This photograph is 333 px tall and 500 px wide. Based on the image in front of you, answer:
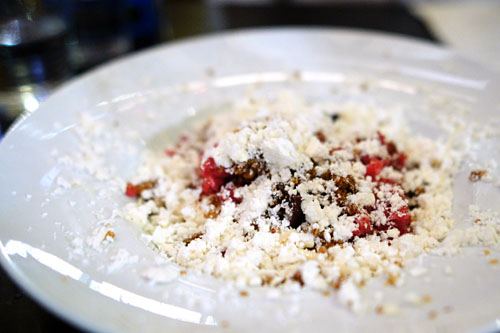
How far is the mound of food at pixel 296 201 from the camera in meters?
0.81

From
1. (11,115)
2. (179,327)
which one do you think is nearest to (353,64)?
(179,327)

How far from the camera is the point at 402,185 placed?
1054mm

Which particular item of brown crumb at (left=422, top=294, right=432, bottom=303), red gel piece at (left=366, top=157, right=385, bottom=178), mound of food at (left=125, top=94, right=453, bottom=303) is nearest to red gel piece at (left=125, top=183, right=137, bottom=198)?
mound of food at (left=125, top=94, right=453, bottom=303)

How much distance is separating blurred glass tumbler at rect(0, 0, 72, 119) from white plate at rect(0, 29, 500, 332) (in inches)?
17.8


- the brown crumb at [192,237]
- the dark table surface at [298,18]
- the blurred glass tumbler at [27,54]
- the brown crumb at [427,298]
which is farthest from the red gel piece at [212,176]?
the dark table surface at [298,18]

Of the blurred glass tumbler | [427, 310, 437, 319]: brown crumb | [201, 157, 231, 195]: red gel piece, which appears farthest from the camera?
the blurred glass tumbler

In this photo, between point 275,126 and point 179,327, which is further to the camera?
point 275,126

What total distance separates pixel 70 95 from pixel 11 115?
0.49m

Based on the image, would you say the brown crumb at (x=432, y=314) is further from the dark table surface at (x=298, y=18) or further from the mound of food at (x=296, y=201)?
the dark table surface at (x=298, y=18)

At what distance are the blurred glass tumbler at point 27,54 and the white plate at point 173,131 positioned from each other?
0.45m

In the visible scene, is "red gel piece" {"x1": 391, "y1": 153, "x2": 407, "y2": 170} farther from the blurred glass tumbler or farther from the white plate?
the blurred glass tumbler

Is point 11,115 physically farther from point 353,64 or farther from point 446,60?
point 446,60

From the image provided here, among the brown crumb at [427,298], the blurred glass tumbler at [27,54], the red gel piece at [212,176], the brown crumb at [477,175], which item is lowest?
the brown crumb at [427,298]

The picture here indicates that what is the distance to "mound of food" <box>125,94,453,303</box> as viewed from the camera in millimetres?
814
